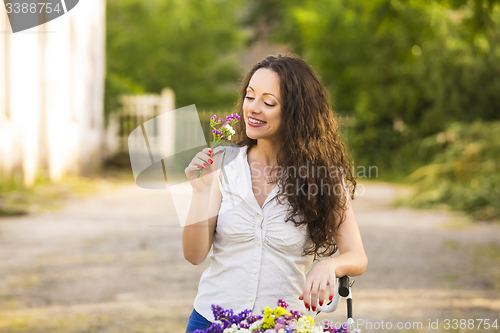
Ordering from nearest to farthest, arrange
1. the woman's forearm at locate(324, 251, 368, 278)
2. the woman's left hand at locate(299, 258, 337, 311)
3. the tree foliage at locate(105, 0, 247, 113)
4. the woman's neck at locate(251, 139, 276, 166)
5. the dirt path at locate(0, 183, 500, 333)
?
the woman's left hand at locate(299, 258, 337, 311), the woman's forearm at locate(324, 251, 368, 278), the woman's neck at locate(251, 139, 276, 166), the dirt path at locate(0, 183, 500, 333), the tree foliage at locate(105, 0, 247, 113)

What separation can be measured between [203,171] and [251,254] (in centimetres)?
34

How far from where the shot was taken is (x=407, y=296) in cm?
489

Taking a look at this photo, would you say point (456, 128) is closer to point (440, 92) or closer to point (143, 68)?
point (440, 92)

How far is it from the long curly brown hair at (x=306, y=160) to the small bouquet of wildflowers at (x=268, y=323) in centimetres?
41

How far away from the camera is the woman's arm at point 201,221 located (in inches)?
69.4

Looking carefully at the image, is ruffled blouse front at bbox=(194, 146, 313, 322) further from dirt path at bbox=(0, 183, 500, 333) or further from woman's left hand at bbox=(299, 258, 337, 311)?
dirt path at bbox=(0, 183, 500, 333)

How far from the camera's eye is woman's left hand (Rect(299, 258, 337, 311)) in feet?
5.34

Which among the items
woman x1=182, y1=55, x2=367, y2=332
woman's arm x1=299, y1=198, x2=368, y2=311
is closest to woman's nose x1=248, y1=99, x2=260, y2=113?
woman x1=182, y1=55, x2=367, y2=332

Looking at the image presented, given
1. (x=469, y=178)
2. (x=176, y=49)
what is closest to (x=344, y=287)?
(x=469, y=178)

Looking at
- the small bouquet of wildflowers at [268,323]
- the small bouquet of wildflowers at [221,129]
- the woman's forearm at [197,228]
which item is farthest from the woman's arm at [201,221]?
the small bouquet of wildflowers at [268,323]

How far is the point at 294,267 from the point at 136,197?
9157 millimetres

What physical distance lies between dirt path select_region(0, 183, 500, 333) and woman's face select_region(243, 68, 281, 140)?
0.85 m

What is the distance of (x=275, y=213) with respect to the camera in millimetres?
1864

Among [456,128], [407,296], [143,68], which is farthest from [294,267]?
[143,68]
